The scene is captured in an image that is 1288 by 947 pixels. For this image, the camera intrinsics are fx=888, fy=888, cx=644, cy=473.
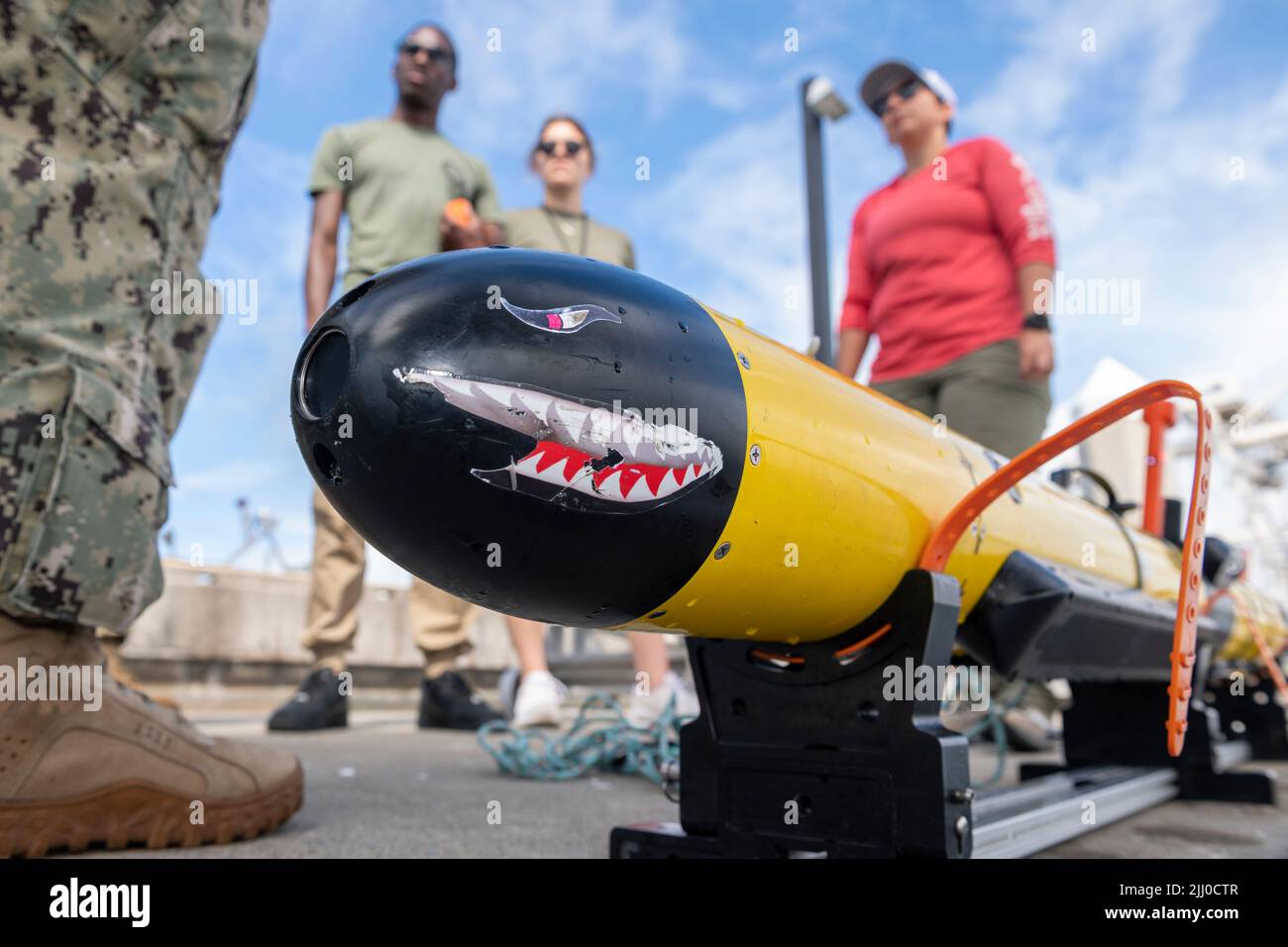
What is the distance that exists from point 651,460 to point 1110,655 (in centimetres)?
132

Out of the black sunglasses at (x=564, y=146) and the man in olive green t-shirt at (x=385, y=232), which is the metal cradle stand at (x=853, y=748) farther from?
the black sunglasses at (x=564, y=146)

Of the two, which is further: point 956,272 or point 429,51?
point 429,51

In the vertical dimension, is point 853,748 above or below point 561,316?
below

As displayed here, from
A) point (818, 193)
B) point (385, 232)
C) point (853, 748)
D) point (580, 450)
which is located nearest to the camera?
point (580, 450)

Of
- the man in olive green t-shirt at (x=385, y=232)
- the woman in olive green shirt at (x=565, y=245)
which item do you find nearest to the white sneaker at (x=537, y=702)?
the woman in olive green shirt at (x=565, y=245)

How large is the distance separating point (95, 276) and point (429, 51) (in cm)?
206

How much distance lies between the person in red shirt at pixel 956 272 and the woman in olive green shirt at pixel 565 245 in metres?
0.92

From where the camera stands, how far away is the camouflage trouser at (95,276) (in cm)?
118

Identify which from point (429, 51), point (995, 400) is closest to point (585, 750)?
point (995, 400)

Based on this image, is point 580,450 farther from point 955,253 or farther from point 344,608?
point 344,608

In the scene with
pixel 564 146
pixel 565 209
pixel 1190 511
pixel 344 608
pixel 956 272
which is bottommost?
pixel 344 608

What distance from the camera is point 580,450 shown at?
778 mm

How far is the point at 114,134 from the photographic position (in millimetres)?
1354
